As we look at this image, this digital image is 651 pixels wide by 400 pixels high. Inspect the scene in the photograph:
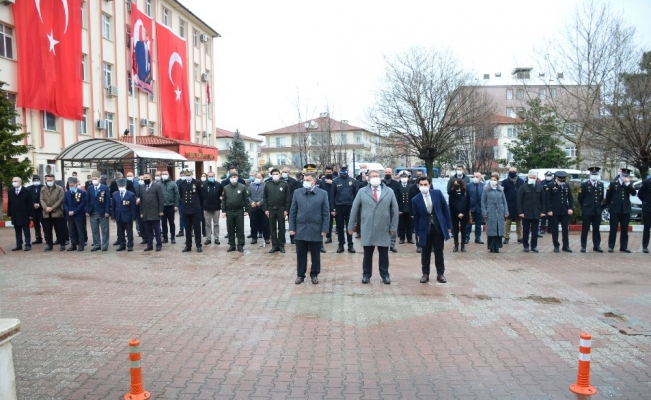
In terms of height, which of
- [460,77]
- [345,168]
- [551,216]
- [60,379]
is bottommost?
[60,379]

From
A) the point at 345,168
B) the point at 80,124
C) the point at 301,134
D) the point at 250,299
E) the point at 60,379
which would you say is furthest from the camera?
the point at 80,124

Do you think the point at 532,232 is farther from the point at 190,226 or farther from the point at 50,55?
the point at 50,55

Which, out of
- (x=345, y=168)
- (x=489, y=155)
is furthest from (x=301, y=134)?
(x=489, y=155)

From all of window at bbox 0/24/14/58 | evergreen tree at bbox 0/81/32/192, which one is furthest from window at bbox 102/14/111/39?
evergreen tree at bbox 0/81/32/192

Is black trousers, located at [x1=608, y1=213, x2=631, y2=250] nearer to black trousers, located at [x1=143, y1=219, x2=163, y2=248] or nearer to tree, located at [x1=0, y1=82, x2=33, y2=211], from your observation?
black trousers, located at [x1=143, y1=219, x2=163, y2=248]

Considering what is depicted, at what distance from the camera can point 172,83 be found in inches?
1529

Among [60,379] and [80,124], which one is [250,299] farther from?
[80,124]

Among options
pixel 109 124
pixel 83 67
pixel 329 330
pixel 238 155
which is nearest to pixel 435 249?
pixel 329 330

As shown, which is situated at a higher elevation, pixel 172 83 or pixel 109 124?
pixel 172 83

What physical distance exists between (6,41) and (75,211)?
17.2 metres

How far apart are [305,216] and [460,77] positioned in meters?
24.8

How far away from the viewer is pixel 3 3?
25484 mm

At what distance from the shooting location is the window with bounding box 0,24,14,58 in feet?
84.5

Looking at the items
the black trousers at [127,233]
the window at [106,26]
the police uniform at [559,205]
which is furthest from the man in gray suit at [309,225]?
the window at [106,26]
